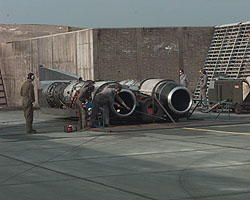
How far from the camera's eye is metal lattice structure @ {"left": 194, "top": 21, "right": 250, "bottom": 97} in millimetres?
32656

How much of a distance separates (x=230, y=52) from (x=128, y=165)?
81.1 ft

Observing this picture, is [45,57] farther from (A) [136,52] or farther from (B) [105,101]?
(B) [105,101]

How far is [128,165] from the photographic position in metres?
10.7

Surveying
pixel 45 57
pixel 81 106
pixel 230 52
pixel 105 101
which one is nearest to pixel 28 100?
pixel 81 106

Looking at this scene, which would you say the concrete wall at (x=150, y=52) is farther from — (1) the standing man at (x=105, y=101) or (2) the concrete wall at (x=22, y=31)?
(2) the concrete wall at (x=22, y=31)

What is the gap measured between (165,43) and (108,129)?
1681 centimetres

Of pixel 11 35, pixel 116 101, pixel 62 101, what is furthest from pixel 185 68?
pixel 11 35

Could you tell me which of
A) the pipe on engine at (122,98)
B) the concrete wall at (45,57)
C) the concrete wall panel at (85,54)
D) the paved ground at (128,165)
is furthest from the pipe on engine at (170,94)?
the concrete wall at (45,57)

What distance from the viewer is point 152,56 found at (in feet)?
113

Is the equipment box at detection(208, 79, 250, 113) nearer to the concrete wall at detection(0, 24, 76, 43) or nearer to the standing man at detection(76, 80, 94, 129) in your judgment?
the standing man at detection(76, 80, 94, 129)

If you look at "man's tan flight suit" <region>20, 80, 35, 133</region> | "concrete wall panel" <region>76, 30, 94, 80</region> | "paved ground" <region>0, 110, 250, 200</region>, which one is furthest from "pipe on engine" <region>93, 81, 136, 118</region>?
"concrete wall panel" <region>76, 30, 94, 80</region>

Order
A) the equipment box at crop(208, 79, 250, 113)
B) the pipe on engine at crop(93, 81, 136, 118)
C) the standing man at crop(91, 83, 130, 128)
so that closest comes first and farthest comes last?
the standing man at crop(91, 83, 130, 128), the pipe on engine at crop(93, 81, 136, 118), the equipment box at crop(208, 79, 250, 113)

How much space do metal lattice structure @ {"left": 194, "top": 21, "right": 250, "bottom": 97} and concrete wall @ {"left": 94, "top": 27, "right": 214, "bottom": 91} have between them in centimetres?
63

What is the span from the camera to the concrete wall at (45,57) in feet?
113
